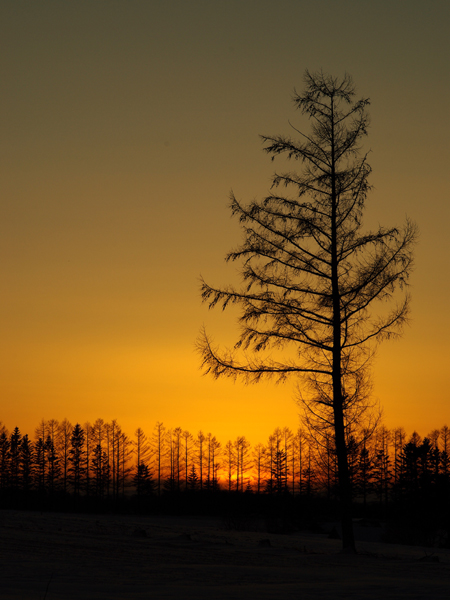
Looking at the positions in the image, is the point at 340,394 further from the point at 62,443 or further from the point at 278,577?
the point at 62,443

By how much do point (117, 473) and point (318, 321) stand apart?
274ft

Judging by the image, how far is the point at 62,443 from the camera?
95.6m

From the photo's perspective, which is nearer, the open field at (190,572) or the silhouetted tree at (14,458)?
the open field at (190,572)

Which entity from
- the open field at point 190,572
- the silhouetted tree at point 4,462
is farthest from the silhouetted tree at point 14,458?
the open field at point 190,572

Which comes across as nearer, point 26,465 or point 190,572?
point 190,572

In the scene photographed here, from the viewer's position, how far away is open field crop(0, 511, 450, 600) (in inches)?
321

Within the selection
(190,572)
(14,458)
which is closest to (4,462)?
(14,458)

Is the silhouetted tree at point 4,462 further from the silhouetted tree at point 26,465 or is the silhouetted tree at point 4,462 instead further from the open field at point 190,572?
the open field at point 190,572

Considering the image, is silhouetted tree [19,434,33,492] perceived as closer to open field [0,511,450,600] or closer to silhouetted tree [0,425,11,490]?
silhouetted tree [0,425,11,490]

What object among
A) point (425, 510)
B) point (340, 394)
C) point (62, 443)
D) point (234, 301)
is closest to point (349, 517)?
point (340, 394)

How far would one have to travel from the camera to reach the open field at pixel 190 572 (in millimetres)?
8148

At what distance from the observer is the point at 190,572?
10.9 metres

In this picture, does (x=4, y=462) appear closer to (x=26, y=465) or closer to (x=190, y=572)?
(x=26, y=465)

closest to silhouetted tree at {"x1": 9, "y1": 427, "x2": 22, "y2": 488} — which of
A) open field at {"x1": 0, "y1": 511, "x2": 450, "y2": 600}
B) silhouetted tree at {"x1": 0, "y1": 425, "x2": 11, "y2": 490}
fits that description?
silhouetted tree at {"x1": 0, "y1": 425, "x2": 11, "y2": 490}
